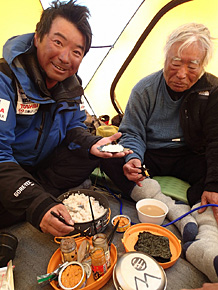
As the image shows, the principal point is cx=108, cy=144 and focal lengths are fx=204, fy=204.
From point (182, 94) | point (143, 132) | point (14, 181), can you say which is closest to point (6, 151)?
point (14, 181)

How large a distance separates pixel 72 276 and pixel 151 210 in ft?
2.05

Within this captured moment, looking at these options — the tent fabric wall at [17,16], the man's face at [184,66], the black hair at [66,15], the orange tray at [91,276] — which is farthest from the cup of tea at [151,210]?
the tent fabric wall at [17,16]

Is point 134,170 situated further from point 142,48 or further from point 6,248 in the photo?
point 142,48

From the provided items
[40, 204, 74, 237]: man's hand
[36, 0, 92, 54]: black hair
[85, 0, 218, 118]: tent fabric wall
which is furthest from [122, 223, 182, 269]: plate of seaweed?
[85, 0, 218, 118]: tent fabric wall

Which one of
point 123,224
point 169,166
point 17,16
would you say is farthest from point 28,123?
point 17,16

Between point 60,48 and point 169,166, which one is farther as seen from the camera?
point 169,166

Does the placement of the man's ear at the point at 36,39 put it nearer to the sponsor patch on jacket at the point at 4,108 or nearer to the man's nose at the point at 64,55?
the man's nose at the point at 64,55

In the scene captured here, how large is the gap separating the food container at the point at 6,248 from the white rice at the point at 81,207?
0.33 metres

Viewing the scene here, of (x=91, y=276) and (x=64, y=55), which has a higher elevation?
(x=64, y=55)

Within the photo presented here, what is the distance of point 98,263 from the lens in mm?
858

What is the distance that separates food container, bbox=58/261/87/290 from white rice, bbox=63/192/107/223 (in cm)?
33

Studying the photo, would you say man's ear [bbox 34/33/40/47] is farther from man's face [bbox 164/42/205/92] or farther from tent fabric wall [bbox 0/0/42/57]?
tent fabric wall [bbox 0/0/42/57]

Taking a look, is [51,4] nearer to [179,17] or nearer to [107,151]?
[107,151]

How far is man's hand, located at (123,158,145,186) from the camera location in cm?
135
